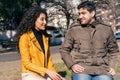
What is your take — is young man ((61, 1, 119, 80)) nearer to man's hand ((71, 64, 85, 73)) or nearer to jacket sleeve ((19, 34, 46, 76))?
man's hand ((71, 64, 85, 73))

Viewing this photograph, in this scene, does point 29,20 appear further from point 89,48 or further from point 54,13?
point 54,13

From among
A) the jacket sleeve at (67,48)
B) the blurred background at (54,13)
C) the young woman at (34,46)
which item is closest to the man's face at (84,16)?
the jacket sleeve at (67,48)

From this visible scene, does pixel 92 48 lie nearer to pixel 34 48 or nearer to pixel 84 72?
pixel 84 72

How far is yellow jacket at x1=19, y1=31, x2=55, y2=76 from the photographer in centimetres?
520

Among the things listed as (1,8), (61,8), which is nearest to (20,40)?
(1,8)

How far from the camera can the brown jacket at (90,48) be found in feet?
17.3

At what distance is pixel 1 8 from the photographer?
40.7m

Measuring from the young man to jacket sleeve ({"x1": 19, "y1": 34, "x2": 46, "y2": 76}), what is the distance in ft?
1.36

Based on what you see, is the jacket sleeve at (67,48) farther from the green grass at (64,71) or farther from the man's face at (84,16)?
the green grass at (64,71)

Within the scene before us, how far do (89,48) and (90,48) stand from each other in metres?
0.01

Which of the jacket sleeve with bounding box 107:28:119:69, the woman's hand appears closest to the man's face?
the jacket sleeve with bounding box 107:28:119:69

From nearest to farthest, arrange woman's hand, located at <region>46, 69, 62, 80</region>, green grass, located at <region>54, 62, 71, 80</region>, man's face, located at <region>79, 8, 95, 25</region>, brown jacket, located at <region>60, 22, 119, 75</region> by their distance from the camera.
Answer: woman's hand, located at <region>46, 69, 62, 80</region>, brown jacket, located at <region>60, 22, 119, 75</region>, man's face, located at <region>79, 8, 95, 25</region>, green grass, located at <region>54, 62, 71, 80</region>

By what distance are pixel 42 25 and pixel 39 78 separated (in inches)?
28.3

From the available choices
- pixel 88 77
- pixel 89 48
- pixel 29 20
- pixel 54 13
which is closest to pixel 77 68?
pixel 88 77
